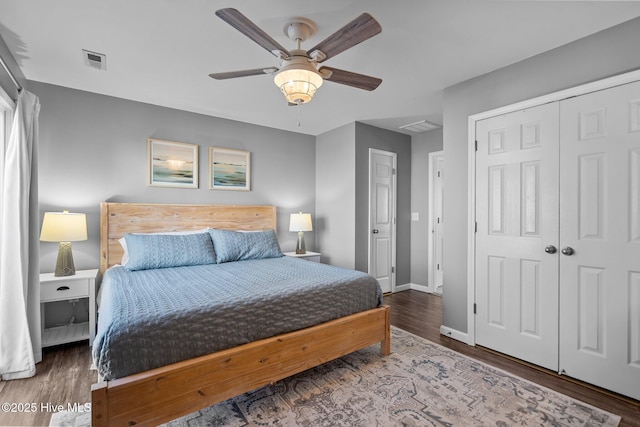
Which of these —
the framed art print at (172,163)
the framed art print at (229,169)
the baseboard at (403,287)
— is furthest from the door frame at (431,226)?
the framed art print at (172,163)

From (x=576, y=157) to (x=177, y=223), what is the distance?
3878 millimetres

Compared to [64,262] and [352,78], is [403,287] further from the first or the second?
[64,262]

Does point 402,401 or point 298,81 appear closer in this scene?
point 298,81

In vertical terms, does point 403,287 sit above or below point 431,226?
below

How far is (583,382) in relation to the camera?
7.15ft

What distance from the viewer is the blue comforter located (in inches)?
60.6

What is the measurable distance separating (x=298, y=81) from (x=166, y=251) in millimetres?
2088

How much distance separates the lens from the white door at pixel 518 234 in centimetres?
237

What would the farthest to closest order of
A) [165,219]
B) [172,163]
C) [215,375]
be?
[172,163] → [165,219] → [215,375]

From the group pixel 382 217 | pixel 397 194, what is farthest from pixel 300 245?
pixel 397 194

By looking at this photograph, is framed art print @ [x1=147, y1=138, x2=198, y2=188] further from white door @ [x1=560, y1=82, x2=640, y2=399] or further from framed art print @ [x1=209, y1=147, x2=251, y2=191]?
white door @ [x1=560, y1=82, x2=640, y2=399]

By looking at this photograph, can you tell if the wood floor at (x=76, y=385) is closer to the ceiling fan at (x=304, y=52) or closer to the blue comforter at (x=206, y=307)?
the blue comforter at (x=206, y=307)

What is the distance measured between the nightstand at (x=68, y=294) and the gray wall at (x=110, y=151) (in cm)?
50

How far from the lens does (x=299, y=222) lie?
14.1 feet
